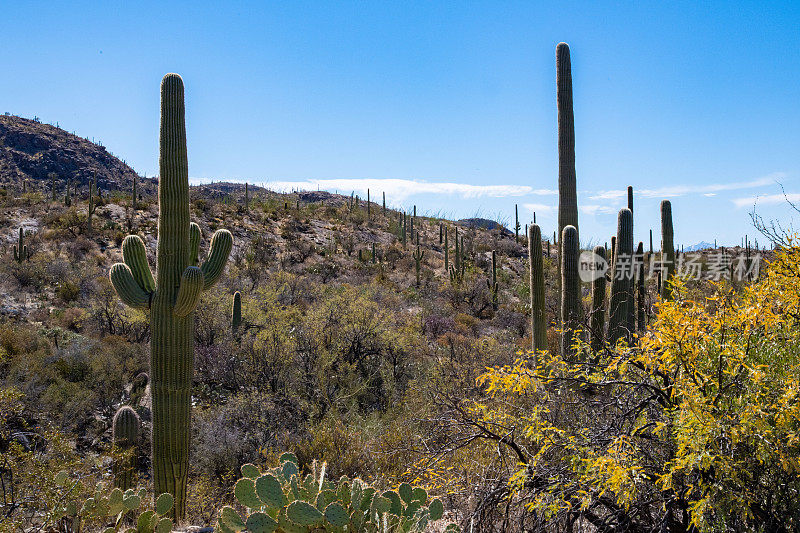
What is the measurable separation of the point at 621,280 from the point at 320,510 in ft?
24.6

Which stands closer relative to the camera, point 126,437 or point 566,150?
point 126,437

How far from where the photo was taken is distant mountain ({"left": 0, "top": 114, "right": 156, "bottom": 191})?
44.8 metres

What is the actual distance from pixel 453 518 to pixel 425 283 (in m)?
19.1

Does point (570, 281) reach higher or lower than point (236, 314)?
higher

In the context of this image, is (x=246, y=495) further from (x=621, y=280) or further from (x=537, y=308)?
(x=621, y=280)

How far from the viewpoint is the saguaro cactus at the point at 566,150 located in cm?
981

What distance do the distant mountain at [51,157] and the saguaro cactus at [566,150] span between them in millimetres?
44690

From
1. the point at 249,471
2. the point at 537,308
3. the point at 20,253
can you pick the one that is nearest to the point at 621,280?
the point at 537,308

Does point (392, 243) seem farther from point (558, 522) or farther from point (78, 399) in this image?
point (558, 522)

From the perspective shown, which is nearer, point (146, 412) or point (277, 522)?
point (277, 522)

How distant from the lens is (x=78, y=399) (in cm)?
1007

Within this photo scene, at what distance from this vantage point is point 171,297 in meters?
6.64

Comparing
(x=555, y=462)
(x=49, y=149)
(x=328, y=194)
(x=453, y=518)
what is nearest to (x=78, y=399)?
(x=453, y=518)

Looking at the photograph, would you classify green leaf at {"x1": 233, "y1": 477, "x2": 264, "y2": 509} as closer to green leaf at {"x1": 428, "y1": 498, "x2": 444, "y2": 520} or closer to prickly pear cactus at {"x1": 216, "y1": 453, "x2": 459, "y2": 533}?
prickly pear cactus at {"x1": 216, "y1": 453, "x2": 459, "y2": 533}
